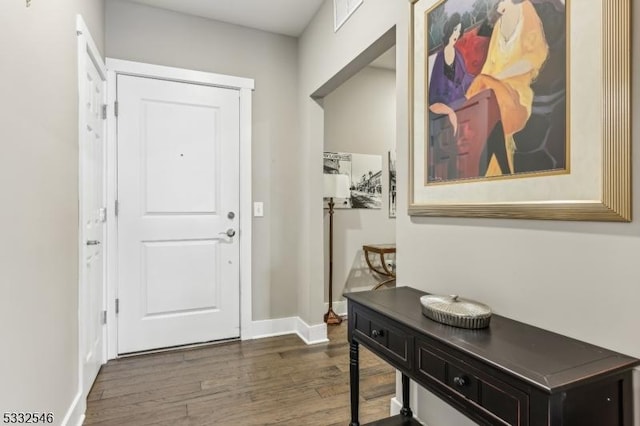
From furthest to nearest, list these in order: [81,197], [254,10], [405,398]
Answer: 1. [254,10]
2. [81,197]
3. [405,398]

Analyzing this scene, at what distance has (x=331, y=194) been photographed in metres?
3.29

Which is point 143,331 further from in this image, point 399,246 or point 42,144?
point 399,246

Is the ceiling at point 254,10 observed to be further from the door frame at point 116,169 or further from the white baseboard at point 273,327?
the white baseboard at point 273,327

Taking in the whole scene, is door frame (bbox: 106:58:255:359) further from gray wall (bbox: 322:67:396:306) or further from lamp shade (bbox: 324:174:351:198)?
gray wall (bbox: 322:67:396:306)

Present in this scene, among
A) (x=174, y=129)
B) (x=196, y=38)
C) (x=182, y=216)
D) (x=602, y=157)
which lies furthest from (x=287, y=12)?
(x=602, y=157)

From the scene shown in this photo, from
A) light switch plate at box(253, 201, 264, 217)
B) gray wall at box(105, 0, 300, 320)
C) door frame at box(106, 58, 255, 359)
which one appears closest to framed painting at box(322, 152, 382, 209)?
gray wall at box(105, 0, 300, 320)

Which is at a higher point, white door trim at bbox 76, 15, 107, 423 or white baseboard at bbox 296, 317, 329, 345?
white door trim at bbox 76, 15, 107, 423

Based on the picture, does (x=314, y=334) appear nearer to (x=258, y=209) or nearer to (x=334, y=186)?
(x=258, y=209)

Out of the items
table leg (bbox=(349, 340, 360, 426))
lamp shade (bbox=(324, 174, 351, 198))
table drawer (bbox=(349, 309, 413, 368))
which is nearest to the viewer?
table drawer (bbox=(349, 309, 413, 368))

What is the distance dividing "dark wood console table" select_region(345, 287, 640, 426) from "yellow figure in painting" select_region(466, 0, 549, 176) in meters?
0.60

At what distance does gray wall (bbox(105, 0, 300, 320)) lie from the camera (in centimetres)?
279

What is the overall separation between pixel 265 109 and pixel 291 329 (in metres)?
2.01

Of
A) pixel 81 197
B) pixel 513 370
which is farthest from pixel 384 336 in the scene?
pixel 81 197

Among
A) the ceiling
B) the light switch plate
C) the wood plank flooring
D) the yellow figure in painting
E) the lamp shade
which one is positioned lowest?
the wood plank flooring
